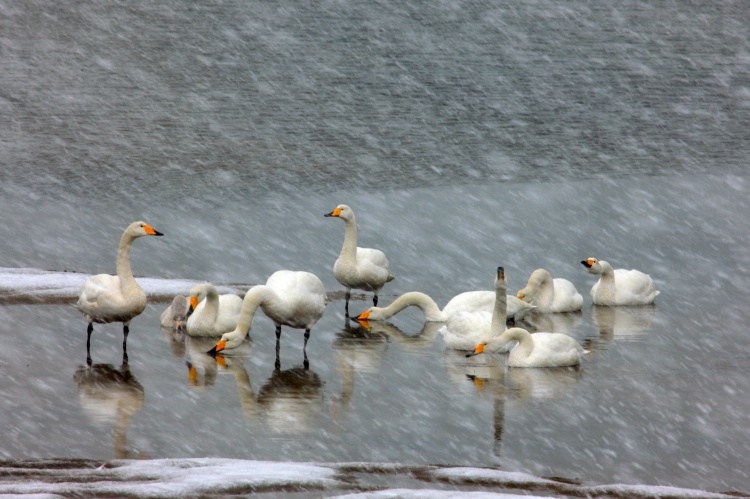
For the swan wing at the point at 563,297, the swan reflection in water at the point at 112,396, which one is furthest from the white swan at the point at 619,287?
the swan reflection in water at the point at 112,396

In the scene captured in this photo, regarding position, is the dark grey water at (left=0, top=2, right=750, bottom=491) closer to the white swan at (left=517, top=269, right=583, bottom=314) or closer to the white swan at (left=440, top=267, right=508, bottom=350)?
the white swan at (left=440, top=267, right=508, bottom=350)

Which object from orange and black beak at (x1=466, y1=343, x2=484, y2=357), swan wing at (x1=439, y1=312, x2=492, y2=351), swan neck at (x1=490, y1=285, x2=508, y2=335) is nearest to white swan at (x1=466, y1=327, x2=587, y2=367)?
orange and black beak at (x1=466, y1=343, x2=484, y2=357)

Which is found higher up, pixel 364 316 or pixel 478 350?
pixel 478 350

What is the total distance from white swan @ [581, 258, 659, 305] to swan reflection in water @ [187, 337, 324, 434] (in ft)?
17.3

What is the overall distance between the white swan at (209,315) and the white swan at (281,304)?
72 centimetres

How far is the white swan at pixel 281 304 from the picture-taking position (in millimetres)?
10852

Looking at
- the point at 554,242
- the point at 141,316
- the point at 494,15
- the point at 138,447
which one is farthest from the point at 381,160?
the point at 494,15

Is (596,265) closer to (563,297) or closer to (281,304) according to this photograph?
(563,297)

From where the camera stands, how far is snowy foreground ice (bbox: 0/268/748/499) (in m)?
6.96

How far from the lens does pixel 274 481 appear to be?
7.23 m

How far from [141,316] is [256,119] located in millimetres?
23664

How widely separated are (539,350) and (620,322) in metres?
3.17

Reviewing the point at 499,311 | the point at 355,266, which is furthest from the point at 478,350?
the point at 355,266

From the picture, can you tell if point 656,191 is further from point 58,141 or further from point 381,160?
point 58,141
